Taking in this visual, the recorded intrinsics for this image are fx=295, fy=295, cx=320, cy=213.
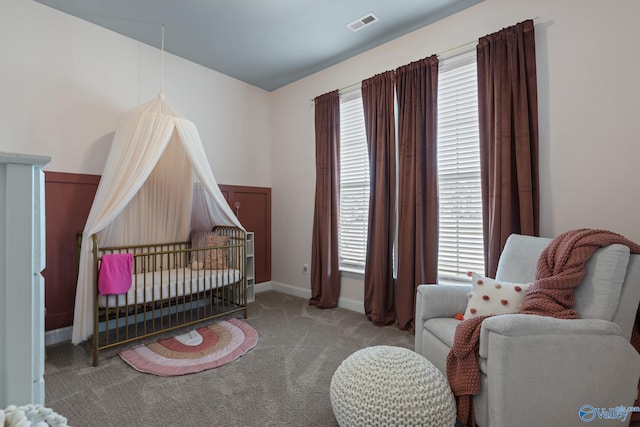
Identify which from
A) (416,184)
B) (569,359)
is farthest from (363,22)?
(569,359)

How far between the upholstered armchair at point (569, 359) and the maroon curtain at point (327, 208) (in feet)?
6.86

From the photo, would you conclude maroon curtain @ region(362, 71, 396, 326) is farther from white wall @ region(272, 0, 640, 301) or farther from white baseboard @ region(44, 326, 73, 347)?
white baseboard @ region(44, 326, 73, 347)

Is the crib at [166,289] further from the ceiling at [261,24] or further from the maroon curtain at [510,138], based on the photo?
the maroon curtain at [510,138]

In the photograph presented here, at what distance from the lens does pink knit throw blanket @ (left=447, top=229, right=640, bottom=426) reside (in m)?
1.40

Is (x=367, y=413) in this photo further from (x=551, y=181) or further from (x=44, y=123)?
(x=44, y=123)

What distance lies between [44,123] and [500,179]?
12.2 feet

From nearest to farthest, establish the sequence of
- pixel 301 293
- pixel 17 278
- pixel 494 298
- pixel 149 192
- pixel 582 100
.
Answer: pixel 17 278 → pixel 494 298 → pixel 582 100 → pixel 149 192 → pixel 301 293

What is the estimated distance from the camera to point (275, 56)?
3.28 m

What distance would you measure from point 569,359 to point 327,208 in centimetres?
245

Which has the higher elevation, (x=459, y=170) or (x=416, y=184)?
(x=459, y=170)

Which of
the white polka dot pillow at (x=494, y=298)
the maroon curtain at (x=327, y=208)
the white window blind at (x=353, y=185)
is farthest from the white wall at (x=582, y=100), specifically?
the maroon curtain at (x=327, y=208)

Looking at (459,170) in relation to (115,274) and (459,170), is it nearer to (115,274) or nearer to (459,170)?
(459,170)

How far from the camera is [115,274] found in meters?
2.22

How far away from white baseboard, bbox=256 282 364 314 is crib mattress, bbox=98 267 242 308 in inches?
39.3
